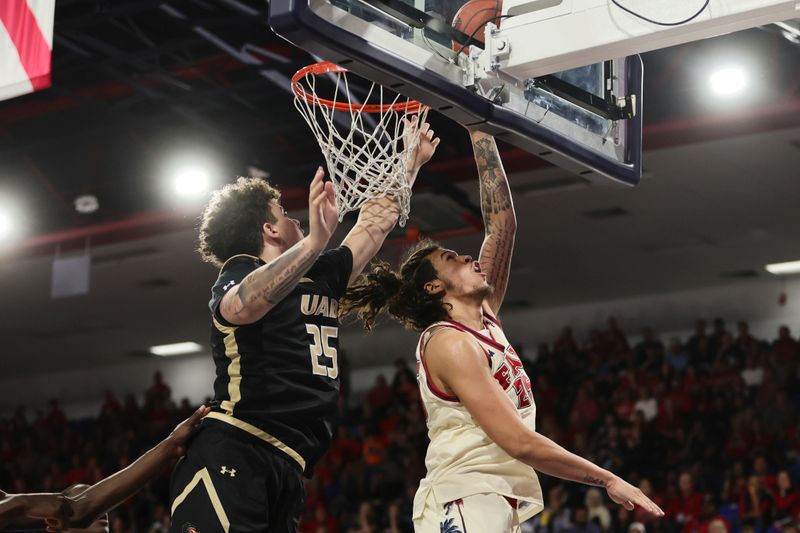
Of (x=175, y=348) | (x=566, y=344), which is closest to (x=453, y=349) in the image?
(x=566, y=344)

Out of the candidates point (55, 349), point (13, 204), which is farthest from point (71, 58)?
point (55, 349)

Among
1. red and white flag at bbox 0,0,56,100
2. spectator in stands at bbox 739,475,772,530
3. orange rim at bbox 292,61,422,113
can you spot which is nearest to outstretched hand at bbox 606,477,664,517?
orange rim at bbox 292,61,422,113

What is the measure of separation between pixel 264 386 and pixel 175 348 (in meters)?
17.2

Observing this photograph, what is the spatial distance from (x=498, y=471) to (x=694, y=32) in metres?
1.61

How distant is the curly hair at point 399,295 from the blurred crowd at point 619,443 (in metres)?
6.89

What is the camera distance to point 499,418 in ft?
11.9

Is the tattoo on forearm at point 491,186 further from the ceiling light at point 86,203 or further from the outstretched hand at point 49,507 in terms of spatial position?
the ceiling light at point 86,203

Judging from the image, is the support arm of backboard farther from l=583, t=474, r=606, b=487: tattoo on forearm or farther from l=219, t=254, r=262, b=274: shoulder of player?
l=583, t=474, r=606, b=487: tattoo on forearm

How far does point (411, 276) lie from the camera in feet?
14.1

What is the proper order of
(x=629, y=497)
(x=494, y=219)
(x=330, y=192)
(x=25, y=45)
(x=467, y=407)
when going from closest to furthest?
Result: (x=629, y=497), (x=330, y=192), (x=467, y=407), (x=494, y=219), (x=25, y=45)

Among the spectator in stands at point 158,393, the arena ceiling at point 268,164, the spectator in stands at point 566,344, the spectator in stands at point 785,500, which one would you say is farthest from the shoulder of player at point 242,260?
the spectator in stands at point 158,393

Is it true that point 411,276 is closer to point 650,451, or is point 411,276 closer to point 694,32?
point 694,32

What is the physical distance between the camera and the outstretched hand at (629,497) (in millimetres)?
3318

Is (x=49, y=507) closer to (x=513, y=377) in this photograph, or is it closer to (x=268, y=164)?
(x=513, y=377)
